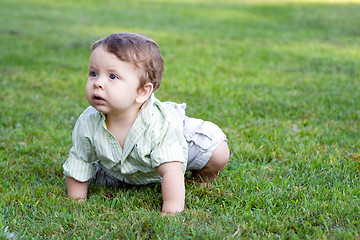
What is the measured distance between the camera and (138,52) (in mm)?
2615

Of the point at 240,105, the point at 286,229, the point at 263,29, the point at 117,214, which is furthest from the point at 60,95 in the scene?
the point at 263,29

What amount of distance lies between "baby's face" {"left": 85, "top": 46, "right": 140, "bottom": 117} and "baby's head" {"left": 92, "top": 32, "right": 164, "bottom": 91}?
29mm

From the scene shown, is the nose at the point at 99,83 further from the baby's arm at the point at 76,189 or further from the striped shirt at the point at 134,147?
the baby's arm at the point at 76,189

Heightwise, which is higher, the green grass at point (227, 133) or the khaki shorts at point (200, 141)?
the khaki shorts at point (200, 141)

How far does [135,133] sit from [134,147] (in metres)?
0.08

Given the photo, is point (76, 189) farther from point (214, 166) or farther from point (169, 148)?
point (214, 166)

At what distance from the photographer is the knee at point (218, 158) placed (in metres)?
2.98

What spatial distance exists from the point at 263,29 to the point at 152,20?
3451mm

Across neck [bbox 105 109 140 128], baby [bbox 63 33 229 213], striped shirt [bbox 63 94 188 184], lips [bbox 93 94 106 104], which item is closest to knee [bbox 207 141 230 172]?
baby [bbox 63 33 229 213]

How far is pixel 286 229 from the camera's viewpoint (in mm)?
2404

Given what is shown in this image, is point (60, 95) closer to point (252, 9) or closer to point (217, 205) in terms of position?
point (217, 205)

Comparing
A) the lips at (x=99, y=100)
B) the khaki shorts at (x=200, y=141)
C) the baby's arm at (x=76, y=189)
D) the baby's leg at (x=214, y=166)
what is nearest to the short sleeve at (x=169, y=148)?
the khaki shorts at (x=200, y=141)

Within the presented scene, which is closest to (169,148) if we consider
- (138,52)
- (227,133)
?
(138,52)

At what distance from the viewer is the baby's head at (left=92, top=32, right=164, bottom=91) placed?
2.59 meters
